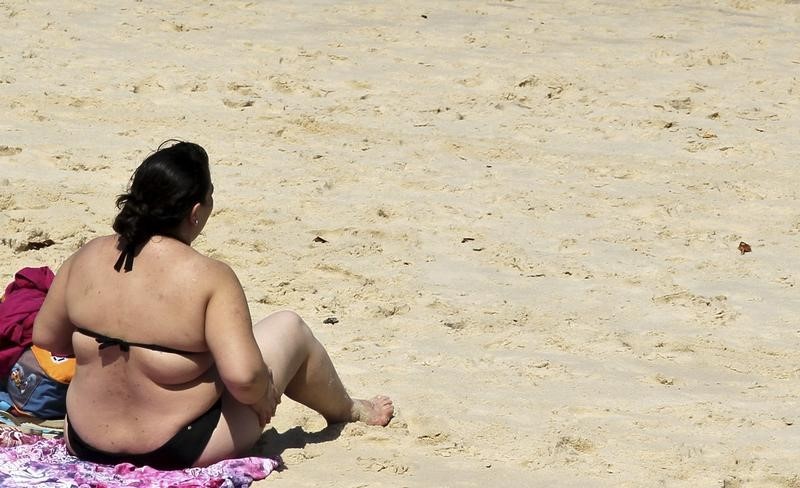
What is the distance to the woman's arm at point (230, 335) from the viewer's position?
346 centimetres

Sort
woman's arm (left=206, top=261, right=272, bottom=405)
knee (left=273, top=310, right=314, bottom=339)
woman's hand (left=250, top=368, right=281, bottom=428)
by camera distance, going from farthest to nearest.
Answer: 1. knee (left=273, top=310, right=314, bottom=339)
2. woman's hand (left=250, top=368, right=281, bottom=428)
3. woman's arm (left=206, top=261, right=272, bottom=405)

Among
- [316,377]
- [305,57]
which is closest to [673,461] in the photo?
[316,377]

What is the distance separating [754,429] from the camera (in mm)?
4258

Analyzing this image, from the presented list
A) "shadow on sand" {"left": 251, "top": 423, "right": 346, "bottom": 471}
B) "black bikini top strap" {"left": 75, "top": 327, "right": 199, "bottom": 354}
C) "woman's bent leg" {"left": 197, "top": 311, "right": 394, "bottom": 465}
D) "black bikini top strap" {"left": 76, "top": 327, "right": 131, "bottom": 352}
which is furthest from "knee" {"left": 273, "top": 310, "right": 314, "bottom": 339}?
"black bikini top strap" {"left": 76, "top": 327, "right": 131, "bottom": 352}

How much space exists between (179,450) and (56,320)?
51 centimetres

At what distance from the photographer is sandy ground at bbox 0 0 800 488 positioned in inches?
167

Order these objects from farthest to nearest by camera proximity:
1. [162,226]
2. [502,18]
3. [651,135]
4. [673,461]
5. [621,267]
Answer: [502,18] → [651,135] → [621,267] → [673,461] → [162,226]

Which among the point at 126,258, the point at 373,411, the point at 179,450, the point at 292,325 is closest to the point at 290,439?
the point at 373,411

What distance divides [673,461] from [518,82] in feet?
14.2

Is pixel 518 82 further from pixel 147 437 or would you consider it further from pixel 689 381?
pixel 147 437

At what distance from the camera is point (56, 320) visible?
367cm

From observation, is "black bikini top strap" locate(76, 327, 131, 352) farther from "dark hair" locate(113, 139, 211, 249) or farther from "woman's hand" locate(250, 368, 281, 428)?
"woman's hand" locate(250, 368, 281, 428)

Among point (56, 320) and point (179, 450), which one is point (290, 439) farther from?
point (56, 320)

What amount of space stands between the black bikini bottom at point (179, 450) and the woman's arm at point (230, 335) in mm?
202
